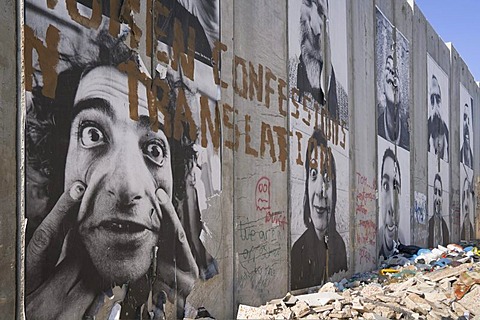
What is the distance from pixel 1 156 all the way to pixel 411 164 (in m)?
14.3

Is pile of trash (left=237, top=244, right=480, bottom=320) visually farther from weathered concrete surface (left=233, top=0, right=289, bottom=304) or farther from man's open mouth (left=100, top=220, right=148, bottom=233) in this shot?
man's open mouth (left=100, top=220, right=148, bottom=233)

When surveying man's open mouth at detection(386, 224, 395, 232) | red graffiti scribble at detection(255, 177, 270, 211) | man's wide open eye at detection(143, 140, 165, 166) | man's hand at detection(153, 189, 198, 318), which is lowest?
man's open mouth at detection(386, 224, 395, 232)

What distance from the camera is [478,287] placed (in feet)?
28.9

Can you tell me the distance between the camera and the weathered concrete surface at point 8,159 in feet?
12.6

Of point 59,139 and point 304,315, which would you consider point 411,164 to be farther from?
point 59,139

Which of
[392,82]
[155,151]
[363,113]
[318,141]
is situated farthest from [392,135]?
[155,151]

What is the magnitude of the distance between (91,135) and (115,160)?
0.37 meters

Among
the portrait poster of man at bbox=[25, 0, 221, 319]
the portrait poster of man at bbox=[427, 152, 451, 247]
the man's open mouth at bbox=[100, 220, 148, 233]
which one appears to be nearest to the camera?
the portrait poster of man at bbox=[25, 0, 221, 319]

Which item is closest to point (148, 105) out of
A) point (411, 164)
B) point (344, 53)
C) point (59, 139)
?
point (59, 139)

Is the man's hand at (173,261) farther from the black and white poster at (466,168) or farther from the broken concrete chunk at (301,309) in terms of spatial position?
the black and white poster at (466,168)

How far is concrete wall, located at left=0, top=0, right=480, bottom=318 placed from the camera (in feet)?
14.2

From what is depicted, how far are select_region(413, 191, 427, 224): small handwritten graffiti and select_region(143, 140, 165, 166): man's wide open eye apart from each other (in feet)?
41.9

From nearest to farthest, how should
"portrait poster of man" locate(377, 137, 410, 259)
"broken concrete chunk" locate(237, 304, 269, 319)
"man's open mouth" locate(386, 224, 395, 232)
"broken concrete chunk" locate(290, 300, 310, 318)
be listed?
1. "broken concrete chunk" locate(237, 304, 269, 319)
2. "broken concrete chunk" locate(290, 300, 310, 318)
3. "portrait poster of man" locate(377, 137, 410, 259)
4. "man's open mouth" locate(386, 224, 395, 232)

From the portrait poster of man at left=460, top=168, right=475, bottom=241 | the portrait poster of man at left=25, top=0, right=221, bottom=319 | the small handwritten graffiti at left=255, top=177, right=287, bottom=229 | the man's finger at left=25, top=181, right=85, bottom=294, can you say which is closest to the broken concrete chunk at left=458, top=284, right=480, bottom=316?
the small handwritten graffiti at left=255, top=177, right=287, bottom=229
